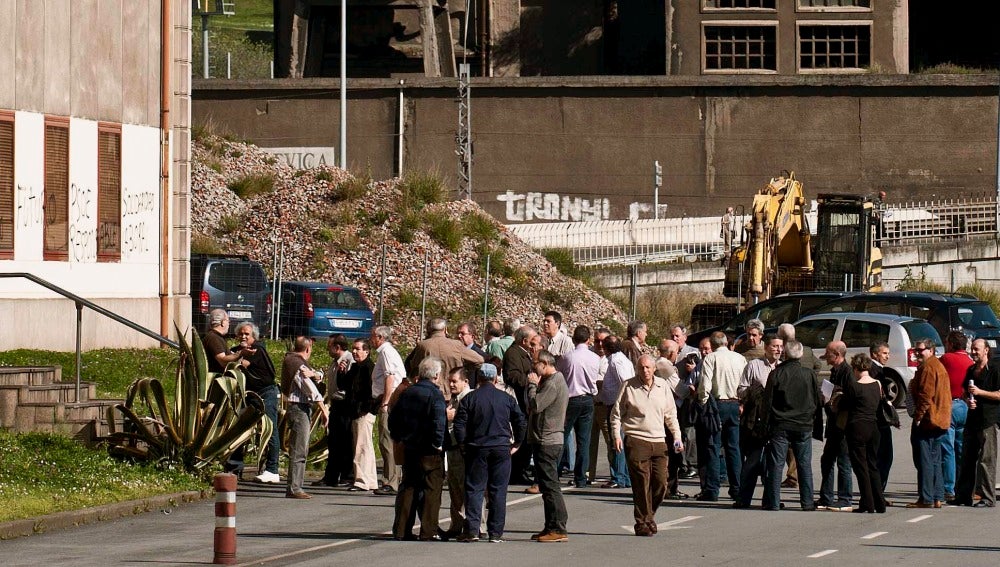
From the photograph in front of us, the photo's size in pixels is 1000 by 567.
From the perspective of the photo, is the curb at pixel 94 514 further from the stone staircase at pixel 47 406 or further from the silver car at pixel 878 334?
the silver car at pixel 878 334

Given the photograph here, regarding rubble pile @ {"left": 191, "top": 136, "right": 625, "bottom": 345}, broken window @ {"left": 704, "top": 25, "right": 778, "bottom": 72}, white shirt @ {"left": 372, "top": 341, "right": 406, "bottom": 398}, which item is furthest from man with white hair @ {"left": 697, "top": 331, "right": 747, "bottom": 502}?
broken window @ {"left": 704, "top": 25, "right": 778, "bottom": 72}

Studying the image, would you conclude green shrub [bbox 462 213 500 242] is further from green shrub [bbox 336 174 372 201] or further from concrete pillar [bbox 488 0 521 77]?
concrete pillar [bbox 488 0 521 77]

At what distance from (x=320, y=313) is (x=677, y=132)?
25.5m

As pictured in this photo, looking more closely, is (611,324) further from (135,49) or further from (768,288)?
(135,49)

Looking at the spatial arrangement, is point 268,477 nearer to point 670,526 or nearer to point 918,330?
point 670,526

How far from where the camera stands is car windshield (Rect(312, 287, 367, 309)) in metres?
32.2

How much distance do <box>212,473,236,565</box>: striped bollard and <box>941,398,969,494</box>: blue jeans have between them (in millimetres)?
8330

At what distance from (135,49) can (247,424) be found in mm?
8479

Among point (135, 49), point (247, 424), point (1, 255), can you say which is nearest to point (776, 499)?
point (247, 424)

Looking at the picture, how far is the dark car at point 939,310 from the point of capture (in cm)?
2850

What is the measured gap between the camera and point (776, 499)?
16.8m

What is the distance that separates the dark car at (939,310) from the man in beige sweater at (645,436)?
14173mm

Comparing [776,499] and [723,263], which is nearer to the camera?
[776,499]

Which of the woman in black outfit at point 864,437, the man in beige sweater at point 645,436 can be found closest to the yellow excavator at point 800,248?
the woman in black outfit at point 864,437
